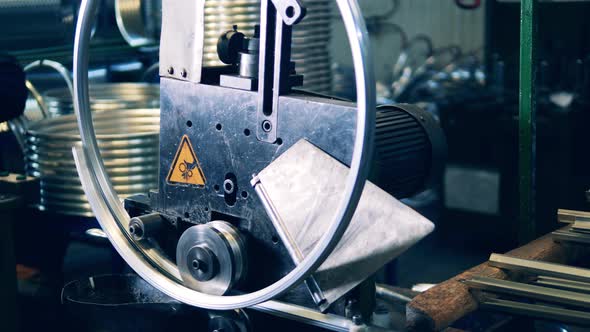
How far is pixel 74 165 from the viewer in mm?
1504

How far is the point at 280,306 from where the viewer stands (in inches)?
41.5

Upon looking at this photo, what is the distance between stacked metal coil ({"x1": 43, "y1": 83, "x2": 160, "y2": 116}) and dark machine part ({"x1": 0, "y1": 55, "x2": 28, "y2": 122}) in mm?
291

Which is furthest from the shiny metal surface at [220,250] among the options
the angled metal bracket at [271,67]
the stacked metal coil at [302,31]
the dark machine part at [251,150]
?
the stacked metal coil at [302,31]

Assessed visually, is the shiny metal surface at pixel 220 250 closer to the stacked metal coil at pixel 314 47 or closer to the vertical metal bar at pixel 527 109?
the vertical metal bar at pixel 527 109

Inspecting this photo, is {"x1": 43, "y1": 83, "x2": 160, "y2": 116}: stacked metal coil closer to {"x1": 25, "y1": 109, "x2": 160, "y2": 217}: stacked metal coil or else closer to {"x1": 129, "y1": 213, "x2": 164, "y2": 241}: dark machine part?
{"x1": 25, "y1": 109, "x2": 160, "y2": 217}: stacked metal coil

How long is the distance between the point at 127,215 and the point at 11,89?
0.42 metres

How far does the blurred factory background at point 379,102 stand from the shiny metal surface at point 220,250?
1.03ft

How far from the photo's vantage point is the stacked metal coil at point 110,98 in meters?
1.76

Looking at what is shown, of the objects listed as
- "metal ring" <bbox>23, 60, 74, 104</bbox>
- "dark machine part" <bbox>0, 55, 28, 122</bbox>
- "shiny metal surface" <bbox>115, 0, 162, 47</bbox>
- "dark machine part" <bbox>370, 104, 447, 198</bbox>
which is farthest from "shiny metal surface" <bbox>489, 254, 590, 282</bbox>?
"shiny metal surface" <bbox>115, 0, 162, 47</bbox>

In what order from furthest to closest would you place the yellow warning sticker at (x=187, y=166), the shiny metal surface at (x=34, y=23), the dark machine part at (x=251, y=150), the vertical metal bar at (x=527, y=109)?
the shiny metal surface at (x=34, y=23) < the vertical metal bar at (x=527, y=109) < the yellow warning sticker at (x=187, y=166) < the dark machine part at (x=251, y=150)

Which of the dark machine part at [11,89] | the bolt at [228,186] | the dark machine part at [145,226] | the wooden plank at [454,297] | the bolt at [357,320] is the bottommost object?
the bolt at [357,320]

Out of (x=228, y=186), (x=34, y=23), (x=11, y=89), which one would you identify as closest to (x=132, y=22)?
(x=34, y=23)

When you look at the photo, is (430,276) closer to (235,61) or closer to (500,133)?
(500,133)

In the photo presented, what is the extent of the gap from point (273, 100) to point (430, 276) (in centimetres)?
197
